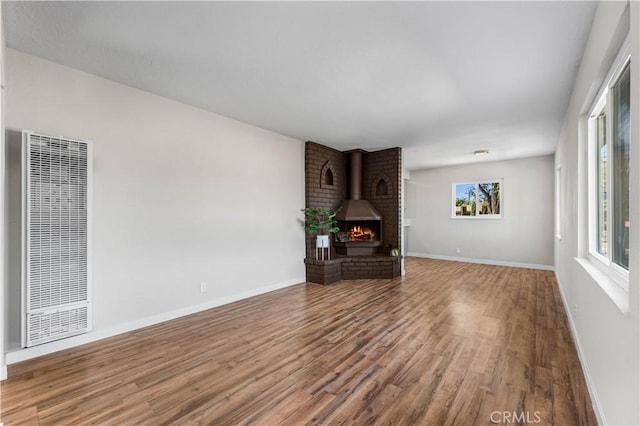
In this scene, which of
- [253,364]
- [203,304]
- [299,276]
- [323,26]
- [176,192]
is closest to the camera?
[323,26]

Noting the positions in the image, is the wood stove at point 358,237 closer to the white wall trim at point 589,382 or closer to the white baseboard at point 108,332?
the white baseboard at point 108,332

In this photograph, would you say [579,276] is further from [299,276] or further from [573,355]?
[299,276]

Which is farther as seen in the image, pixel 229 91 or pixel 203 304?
pixel 203 304

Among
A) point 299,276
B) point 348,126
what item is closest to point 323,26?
point 348,126

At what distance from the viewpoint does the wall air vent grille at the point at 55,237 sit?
227cm

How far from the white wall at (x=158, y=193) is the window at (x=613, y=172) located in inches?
148

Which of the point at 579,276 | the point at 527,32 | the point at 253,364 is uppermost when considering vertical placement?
the point at 527,32

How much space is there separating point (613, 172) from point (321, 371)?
Result: 94.2 inches

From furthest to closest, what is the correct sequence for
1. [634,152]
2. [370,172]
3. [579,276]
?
[370,172] < [579,276] < [634,152]

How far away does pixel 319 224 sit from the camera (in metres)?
5.20

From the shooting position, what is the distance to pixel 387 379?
2066 mm

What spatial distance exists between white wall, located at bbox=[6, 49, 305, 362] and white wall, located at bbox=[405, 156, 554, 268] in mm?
4888

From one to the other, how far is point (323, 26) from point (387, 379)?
2571mm

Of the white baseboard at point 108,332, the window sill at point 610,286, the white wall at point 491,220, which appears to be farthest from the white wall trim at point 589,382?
the white wall at point 491,220
